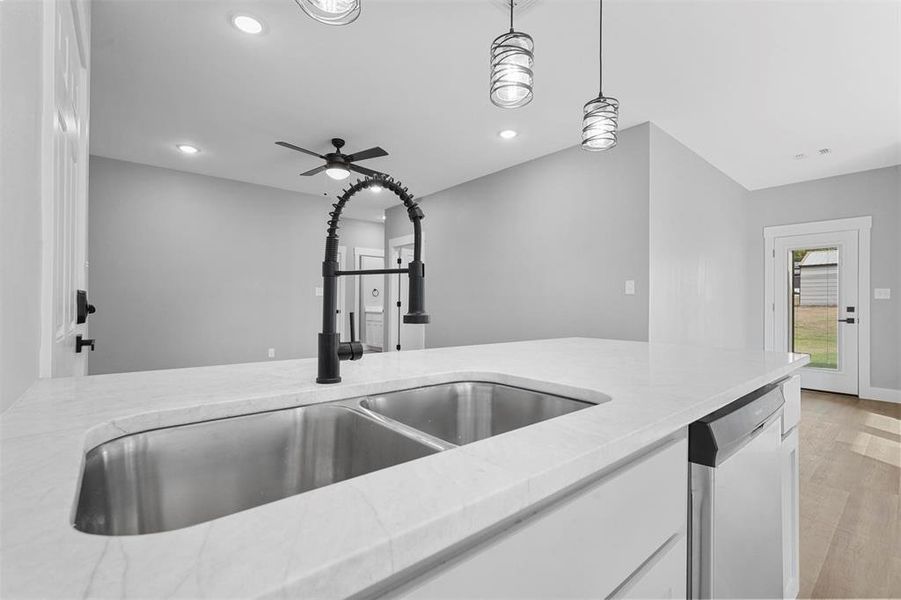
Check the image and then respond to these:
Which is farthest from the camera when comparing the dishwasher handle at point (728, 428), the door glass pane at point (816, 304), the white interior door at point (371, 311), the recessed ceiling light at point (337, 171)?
the white interior door at point (371, 311)

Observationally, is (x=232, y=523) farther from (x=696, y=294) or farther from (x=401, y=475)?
(x=696, y=294)


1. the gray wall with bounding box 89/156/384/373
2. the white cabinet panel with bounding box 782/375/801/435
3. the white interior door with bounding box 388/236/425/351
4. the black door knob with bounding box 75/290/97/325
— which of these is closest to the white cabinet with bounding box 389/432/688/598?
the white cabinet panel with bounding box 782/375/801/435

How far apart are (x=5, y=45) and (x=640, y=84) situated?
3.14m

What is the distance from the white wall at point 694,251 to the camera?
3.43 m

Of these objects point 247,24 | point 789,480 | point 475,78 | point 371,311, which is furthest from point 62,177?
point 371,311

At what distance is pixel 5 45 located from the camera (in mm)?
635

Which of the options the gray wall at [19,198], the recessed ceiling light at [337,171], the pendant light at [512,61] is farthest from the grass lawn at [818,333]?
the gray wall at [19,198]

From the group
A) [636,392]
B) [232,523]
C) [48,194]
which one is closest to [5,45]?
[48,194]

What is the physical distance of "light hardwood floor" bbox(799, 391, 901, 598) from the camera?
1.69 m

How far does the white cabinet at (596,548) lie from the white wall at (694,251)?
9.42ft

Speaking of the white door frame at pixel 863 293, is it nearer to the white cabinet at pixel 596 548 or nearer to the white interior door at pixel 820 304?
the white interior door at pixel 820 304

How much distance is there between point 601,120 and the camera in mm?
1630

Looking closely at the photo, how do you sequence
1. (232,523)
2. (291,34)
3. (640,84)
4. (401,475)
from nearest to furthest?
(232,523) → (401,475) → (291,34) → (640,84)

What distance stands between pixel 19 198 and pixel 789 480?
213 cm
